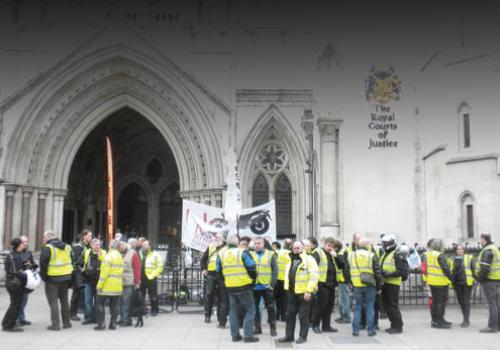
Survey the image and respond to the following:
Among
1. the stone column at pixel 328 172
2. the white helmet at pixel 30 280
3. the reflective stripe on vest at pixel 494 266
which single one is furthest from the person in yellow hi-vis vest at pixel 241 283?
the stone column at pixel 328 172

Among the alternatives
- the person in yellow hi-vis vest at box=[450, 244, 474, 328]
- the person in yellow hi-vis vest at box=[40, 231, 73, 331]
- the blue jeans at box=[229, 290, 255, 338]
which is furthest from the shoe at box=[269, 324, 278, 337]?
the person in yellow hi-vis vest at box=[40, 231, 73, 331]

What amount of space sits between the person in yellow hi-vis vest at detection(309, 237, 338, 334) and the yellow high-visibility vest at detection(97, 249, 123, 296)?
3.46 metres

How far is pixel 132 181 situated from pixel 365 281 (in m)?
18.5

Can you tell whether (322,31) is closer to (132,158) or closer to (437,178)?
(437,178)

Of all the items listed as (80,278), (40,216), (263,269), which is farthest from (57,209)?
(263,269)

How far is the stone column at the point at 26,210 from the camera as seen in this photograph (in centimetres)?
2002

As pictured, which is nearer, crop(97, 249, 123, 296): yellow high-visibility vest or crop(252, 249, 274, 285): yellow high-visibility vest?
crop(252, 249, 274, 285): yellow high-visibility vest

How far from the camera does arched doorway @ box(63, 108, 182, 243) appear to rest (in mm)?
25375

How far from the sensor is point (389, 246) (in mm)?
10258

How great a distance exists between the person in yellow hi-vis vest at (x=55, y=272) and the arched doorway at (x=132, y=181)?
49.4ft

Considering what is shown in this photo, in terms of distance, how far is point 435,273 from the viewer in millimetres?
10594

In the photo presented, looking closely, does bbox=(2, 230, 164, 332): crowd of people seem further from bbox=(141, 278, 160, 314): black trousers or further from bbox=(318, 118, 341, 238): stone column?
bbox=(318, 118, 341, 238): stone column

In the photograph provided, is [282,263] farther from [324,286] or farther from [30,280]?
[30,280]

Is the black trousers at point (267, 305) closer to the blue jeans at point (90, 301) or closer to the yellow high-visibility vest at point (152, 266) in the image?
the yellow high-visibility vest at point (152, 266)
